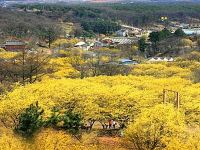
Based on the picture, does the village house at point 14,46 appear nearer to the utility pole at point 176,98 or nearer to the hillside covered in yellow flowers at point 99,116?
the hillside covered in yellow flowers at point 99,116

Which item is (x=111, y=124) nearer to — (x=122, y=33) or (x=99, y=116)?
(x=99, y=116)

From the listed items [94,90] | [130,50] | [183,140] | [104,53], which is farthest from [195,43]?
[183,140]

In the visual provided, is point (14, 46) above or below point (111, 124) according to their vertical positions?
below

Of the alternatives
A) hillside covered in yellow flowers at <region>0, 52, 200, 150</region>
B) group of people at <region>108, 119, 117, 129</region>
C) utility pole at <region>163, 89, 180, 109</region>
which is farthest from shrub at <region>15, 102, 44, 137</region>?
utility pole at <region>163, 89, 180, 109</region>

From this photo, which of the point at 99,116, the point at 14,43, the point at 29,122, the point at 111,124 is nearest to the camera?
the point at 29,122

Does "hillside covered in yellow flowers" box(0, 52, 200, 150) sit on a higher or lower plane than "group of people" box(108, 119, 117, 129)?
higher

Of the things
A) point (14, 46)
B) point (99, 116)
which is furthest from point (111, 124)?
point (14, 46)

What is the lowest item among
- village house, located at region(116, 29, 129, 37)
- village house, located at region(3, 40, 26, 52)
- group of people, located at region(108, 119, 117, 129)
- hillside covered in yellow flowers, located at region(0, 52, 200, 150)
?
village house, located at region(116, 29, 129, 37)

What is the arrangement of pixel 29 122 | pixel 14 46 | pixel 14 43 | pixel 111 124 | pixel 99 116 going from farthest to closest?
pixel 14 43 → pixel 14 46 → pixel 111 124 → pixel 99 116 → pixel 29 122

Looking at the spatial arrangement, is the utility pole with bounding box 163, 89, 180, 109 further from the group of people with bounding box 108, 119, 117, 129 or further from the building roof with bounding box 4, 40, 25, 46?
the building roof with bounding box 4, 40, 25, 46

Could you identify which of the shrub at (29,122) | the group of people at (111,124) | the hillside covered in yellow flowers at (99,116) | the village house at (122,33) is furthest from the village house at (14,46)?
the shrub at (29,122)

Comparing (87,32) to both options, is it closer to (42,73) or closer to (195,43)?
(195,43)

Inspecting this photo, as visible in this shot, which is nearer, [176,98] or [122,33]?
[176,98]
